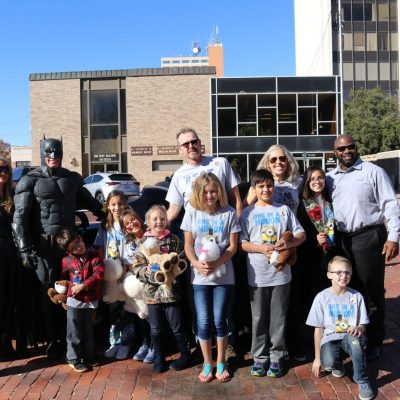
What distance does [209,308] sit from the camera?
13.4 feet

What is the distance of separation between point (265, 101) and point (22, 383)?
29486 millimetres

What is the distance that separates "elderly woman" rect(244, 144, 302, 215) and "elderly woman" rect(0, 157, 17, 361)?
212 centimetres

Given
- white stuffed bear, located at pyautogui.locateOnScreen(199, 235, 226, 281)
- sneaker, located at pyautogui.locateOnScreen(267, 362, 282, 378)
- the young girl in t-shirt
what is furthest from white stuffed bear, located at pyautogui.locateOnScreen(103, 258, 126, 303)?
sneaker, located at pyautogui.locateOnScreen(267, 362, 282, 378)

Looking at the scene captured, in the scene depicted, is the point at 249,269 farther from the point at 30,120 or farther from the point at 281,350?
the point at 30,120

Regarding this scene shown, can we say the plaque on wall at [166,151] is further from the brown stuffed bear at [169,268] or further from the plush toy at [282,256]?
the plush toy at [282,256]

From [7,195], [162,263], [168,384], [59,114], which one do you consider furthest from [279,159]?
[59,114]

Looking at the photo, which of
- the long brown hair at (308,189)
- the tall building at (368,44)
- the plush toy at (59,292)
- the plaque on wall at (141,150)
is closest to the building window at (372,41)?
the tall building at (368,44)

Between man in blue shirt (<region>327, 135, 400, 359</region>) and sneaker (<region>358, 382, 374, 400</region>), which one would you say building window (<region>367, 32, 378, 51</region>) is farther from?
sneaker (<region>358, 382, 374, 400</region>)

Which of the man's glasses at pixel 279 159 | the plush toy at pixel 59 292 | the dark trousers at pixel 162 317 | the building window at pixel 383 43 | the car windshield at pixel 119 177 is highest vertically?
the building window at pixel 383 43

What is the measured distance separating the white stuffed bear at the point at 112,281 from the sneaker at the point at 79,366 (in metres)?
0.57

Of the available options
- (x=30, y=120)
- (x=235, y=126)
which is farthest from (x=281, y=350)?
(x=30, y=120)

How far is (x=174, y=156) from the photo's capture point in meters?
34.0

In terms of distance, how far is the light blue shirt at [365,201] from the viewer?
14.1ft

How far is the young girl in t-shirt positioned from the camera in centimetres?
402
